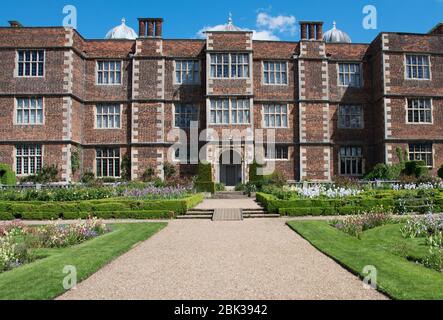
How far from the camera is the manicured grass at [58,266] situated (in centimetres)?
501

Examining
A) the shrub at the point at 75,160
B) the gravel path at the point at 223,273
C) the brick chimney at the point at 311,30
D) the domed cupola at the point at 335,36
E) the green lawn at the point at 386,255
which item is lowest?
the gravel path at the point at 223,273

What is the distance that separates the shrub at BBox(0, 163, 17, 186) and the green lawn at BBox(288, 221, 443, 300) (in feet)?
58.6

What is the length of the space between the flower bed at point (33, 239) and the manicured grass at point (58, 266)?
31cm

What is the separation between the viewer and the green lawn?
16.4 ft

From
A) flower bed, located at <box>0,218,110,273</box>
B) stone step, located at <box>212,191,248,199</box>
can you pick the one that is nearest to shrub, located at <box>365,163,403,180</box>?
stone step, located at <box>212,191,248,199</box>

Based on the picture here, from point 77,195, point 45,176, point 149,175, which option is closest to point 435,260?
point 77,195

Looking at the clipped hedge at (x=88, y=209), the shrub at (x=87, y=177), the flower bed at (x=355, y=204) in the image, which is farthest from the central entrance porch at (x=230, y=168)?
the clipped hedge at (x=88, y=209)

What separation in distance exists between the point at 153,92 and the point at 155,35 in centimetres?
394

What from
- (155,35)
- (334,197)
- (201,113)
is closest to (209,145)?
(201,113)

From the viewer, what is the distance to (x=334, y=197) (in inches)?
586

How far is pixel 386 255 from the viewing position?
22.7 ft

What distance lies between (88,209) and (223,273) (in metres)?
9.36

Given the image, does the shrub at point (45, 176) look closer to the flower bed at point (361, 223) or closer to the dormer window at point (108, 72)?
the dormer window at point (108, 72)

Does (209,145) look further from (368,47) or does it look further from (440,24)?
(440,24)
